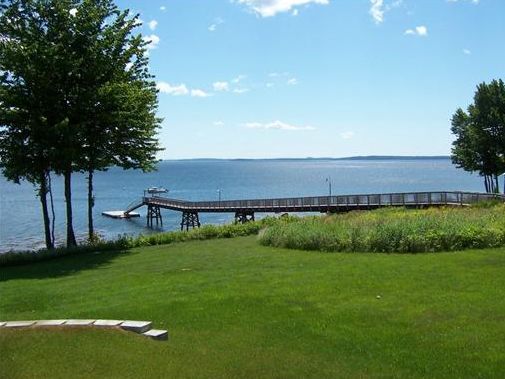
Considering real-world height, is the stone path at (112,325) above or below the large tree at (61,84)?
below

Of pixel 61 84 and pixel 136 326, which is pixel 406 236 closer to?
pixel 136 326

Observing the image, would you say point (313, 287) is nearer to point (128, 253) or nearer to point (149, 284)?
point (149, 284)

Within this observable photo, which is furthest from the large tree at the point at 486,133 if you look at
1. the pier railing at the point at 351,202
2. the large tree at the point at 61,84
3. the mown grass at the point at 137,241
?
the large tree at the point at 61,84

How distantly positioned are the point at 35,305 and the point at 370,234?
11.0 meters

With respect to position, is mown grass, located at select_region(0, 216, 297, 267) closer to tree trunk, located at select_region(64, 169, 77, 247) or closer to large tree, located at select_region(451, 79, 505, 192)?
tree trunk, located at select_region(64, 169, 77, 247)

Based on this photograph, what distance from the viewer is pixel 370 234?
19.3m

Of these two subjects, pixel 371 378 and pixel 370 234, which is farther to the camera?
pixel 370 234

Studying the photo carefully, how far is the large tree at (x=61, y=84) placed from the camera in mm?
23938

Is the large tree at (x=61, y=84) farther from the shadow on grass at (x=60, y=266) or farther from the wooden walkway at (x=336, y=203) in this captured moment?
the wooden walkway at (x=336, y=203)

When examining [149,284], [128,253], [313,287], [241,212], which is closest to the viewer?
[313,287]

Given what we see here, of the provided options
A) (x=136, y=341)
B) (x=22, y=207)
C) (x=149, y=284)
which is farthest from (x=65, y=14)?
(x=22, y=207)

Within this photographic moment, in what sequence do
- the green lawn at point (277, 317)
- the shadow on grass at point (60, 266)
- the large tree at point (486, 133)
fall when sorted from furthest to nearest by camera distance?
the large tree at point (486, 133) < the shadow on grass at point (60, 266) < the green lawn at point (277, 317)

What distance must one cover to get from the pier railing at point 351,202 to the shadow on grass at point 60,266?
82.5 feet

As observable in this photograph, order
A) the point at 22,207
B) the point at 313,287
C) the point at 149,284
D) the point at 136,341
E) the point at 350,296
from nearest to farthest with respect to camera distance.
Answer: the point at 136,341, the point at 350,296, the point at 313,287, the point at 149,284, the point at 22,207
